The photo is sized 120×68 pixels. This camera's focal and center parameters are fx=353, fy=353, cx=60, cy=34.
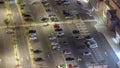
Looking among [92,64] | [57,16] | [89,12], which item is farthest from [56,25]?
[92,64]

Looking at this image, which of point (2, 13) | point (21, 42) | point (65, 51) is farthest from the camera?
point (2, 13)

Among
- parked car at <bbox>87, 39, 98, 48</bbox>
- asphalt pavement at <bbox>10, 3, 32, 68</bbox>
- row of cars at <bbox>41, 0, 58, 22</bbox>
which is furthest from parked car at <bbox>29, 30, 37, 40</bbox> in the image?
parked car at <bbox>87, 39, 98, 48</bbox>

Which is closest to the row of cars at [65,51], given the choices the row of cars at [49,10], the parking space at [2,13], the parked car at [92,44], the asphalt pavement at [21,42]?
the row of cars at [49,10]

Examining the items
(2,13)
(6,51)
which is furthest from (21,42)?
(2,13)

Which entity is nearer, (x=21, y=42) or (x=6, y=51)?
(x=6, y=51)

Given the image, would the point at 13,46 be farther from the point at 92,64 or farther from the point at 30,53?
the point at 92,64

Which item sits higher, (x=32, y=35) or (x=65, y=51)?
(x=32, y=35)

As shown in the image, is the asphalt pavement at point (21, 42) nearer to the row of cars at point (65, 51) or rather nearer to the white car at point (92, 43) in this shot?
the row of cars at point (65, 51)

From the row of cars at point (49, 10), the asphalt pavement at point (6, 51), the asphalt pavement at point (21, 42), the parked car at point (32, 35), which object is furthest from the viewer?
the row of cars at point (49, 10)

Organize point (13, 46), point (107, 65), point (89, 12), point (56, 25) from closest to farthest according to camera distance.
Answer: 1. point (107, 65)
2. point (13, 46)
3. point (56, 25)
4. point (89, 12)

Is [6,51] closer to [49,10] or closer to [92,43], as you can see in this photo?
[92,43]

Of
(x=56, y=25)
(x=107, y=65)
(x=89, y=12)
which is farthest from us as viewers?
(x=89, y=12)
